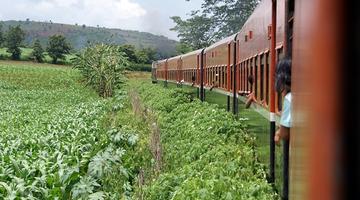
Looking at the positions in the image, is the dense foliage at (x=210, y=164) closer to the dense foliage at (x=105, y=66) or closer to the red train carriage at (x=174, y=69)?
the red train carriage at (x=174, y=69)

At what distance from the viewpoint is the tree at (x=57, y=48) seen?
7500 centimetres

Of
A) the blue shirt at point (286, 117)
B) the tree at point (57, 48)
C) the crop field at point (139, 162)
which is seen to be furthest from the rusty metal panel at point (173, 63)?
the tree at point (57, 48)

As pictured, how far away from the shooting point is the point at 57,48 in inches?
2987

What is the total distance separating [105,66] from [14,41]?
49.5m

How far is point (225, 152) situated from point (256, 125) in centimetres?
54

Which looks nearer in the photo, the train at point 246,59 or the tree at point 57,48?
the train at point 246,59

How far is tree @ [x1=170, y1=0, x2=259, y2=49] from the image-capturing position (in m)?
52.8

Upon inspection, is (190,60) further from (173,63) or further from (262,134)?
(262,134)

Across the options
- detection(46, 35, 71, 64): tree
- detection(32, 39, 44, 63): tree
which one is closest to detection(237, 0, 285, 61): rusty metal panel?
detection(46, 35, 71, 64): tree

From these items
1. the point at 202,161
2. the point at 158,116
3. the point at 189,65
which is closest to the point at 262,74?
the point at 202,161

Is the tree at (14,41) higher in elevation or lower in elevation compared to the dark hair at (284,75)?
higher

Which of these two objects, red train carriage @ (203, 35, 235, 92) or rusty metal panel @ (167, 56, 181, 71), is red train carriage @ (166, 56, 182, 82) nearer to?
rusty metal panel @ (167, 56, 181, 71)

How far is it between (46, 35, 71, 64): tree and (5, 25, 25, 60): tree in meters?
3.94

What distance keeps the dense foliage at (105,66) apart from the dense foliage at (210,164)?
20.9 metres
